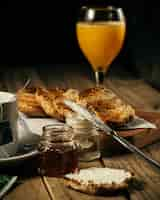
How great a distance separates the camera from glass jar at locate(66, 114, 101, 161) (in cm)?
143

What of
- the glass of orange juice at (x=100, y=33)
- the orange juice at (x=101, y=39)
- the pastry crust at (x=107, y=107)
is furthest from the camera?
the orange juice at (x=101, y=39)

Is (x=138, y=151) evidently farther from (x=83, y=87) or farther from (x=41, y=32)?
(x=41, y=32)

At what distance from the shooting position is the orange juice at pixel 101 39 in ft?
6.97

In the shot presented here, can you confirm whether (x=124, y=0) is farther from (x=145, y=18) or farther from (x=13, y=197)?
(x=13, y=197)

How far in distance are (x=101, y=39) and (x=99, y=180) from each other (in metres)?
1.02

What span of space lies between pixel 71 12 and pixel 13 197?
8.12 feet

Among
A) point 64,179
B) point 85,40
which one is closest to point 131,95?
point 85,40

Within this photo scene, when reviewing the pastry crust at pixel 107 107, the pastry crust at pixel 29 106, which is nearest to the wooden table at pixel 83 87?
the pastry crust at pixel 107 107

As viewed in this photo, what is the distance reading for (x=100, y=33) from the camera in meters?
2.16

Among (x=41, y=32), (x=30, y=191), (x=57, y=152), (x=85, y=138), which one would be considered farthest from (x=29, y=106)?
(x=41, y=32)

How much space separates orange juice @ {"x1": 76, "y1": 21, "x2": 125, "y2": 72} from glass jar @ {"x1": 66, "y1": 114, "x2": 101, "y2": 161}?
0.70 m

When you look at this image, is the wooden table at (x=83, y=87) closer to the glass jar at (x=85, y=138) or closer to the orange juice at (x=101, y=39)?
the glass jar at (x=85, y=138)

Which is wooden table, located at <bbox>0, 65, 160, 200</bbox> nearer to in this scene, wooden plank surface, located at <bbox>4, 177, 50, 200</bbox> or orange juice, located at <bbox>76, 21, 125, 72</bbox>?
wooden plank surface, located at <bbox>4, 177, 50, 200</bbox>

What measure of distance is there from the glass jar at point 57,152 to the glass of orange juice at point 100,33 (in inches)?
29.6
